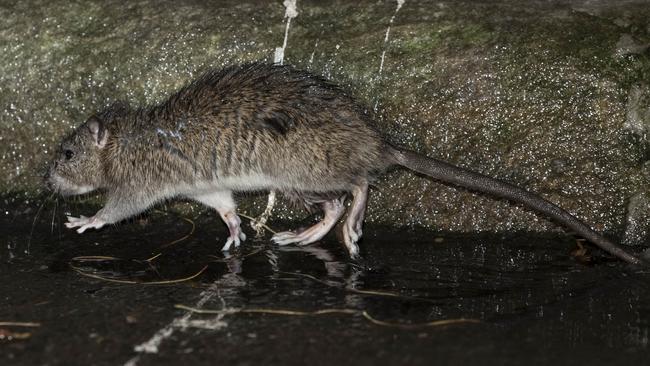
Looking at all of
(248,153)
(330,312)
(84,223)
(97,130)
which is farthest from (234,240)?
(330,312)

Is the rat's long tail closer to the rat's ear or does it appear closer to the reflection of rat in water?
the reflection of rat in water

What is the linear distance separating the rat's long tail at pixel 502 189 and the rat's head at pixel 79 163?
197 centimetres

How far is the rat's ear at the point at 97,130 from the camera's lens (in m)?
5.64

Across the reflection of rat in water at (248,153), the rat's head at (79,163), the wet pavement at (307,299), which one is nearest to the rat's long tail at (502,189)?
the reflection of rat in water at (248,153)

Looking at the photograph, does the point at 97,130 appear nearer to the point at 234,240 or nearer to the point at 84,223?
the point at 84,223

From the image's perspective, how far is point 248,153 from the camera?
538 cm

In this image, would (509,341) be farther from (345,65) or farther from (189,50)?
(189,50)

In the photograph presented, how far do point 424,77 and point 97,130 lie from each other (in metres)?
2.13

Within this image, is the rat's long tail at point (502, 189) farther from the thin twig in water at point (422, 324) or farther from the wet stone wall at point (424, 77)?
the thin twig in water at point (422, 324)

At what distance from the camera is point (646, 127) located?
5.44m

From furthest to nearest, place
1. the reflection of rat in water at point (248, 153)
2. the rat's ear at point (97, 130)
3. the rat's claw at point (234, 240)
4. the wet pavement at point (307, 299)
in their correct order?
1. the rat's ear at point (97, 130)
2. the rat's claw at point (234, 240)
3. the reflection of rat in water at point (248, 153)
4. the wet pavement at point (307, 299)

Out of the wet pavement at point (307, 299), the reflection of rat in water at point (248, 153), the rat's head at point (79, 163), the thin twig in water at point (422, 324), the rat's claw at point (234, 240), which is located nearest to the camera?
the wet pavement at point (307, 299)

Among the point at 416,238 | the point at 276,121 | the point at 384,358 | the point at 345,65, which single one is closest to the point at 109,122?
the point at 276,121

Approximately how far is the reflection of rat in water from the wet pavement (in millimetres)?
258
